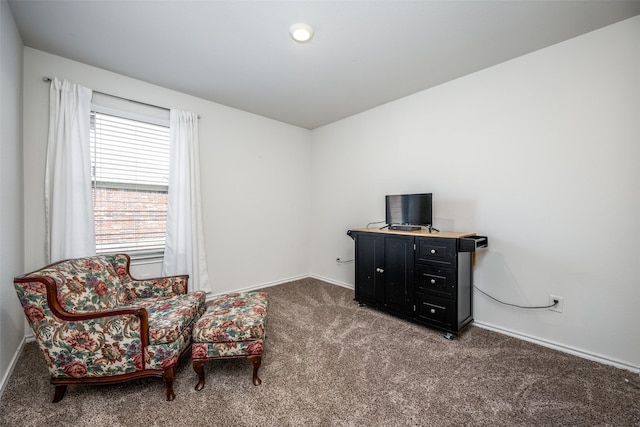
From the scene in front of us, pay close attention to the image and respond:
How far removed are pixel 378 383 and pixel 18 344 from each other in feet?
9.34

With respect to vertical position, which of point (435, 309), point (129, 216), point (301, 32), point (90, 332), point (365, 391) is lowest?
point (365, 391)

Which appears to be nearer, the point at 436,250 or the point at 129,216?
the point at 436,250

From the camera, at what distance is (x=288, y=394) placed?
1652 mm

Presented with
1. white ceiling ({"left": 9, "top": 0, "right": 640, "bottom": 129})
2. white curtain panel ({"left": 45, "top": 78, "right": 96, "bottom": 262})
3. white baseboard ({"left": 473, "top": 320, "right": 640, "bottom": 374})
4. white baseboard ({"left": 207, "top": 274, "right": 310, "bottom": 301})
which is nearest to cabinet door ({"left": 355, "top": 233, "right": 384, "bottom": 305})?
white baseboard ({"left": 473, "top": 320, "right": 640, "bottom": 374})

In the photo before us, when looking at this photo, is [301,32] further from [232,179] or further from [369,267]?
[369,267]

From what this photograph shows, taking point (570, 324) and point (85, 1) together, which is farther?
point (570, 324)

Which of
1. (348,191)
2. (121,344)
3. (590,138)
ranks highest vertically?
(590,138)

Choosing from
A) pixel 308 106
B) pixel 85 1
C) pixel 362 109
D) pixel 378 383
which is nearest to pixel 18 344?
pixel 85 1

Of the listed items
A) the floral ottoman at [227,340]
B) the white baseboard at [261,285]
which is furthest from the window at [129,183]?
the floral ottoman at [227,340]

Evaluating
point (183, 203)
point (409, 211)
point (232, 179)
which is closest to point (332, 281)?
point (409, 211)

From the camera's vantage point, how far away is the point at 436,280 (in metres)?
2.44

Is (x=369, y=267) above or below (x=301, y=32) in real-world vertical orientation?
below

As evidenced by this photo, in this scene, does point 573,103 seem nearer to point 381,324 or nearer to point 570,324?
point 570,324

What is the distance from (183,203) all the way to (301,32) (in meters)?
2.20
